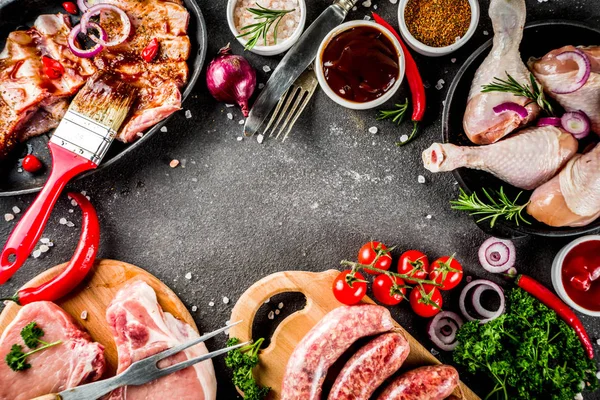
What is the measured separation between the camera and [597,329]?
10.1 ft

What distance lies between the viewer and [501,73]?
269 cm

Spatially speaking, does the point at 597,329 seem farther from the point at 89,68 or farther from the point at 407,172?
the point at 89,68

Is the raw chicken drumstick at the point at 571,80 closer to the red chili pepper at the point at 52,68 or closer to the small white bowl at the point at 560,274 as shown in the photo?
the small white bowl at the point at 560,274

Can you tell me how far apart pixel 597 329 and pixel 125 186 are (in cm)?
301

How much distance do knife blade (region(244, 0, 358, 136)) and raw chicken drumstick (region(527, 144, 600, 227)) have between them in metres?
1.48

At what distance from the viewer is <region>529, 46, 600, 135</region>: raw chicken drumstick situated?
8.64 feet

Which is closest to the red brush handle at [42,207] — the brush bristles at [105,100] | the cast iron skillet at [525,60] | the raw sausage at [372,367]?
the brush bristles at [105,100]

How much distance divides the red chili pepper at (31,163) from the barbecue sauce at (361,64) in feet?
5.80

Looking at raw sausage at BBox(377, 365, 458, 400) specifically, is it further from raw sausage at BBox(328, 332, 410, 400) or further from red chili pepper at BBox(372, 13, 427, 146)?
red chili pepper at BBox(372, 13, 427, 146)

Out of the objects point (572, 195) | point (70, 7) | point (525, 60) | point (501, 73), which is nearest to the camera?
point (572, 195)

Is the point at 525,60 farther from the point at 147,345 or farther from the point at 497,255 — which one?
the point at 147,345

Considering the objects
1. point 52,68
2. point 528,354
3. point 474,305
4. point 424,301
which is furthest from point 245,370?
point 52,68

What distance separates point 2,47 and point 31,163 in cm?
70

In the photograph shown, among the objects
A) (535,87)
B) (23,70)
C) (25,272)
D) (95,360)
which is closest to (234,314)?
(95,360)
